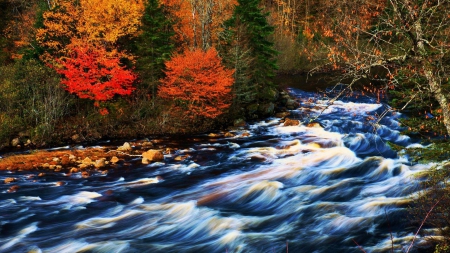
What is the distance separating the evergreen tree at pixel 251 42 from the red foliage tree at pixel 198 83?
8.80 ft

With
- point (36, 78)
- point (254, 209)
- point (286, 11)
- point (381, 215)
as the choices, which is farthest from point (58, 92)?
point (286, 11)

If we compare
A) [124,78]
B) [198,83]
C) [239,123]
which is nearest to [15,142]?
[124,78]

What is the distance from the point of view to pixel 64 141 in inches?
728

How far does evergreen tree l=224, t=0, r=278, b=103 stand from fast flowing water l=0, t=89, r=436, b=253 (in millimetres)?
8365

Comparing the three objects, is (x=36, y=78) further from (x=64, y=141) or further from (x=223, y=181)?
(x=223, y=181)

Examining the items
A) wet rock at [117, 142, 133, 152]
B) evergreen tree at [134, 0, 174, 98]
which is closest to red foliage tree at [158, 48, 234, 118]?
evergreen tree at [134, 0, 174, 98]

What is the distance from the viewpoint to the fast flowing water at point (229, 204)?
8.81 meters

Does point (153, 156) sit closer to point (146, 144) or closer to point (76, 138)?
point (146, 144)

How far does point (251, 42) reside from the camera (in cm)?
2447

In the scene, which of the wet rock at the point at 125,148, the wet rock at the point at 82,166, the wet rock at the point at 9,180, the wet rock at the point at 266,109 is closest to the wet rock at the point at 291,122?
the wet rock at the point at 266,109

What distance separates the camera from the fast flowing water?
881cm

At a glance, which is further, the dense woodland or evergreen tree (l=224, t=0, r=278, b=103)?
evergreen tree (l=224, t=0, r=278, b=103)

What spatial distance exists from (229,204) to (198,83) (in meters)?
10.5

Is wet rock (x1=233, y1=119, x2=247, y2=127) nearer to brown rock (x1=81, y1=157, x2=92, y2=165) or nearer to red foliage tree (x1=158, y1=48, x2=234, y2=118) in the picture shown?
red foliage tree (x1=158, y1=48, x2=234, y2=118)
